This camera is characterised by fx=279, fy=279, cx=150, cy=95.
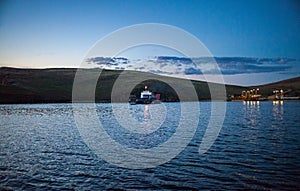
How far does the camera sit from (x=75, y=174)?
54.2 feet

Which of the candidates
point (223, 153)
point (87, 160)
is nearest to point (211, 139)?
point (223, 153)

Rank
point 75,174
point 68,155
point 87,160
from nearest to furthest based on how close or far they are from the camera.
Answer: point 75,174 < point 87,160 < point 68,155

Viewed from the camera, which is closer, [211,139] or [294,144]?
[294,144]

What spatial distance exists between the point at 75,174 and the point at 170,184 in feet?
19.2

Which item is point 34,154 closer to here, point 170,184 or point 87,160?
point 87,160

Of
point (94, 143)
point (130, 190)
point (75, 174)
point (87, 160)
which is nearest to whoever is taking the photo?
point (130, 190)

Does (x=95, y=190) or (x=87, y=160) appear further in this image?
(x=87, y=160)

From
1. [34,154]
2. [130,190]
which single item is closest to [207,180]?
[130,190]

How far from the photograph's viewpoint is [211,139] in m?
29.3

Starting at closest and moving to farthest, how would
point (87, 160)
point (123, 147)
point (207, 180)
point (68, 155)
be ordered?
point (207, 180)
point (87, 160)
point (68, 155)
point (123, 147)

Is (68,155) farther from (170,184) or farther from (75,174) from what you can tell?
(170,184)

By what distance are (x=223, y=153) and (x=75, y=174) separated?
11.7 metres

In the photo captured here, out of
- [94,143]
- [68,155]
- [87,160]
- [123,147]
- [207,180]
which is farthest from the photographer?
[94,143]

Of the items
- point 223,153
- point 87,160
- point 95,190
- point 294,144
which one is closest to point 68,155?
point 87,160
